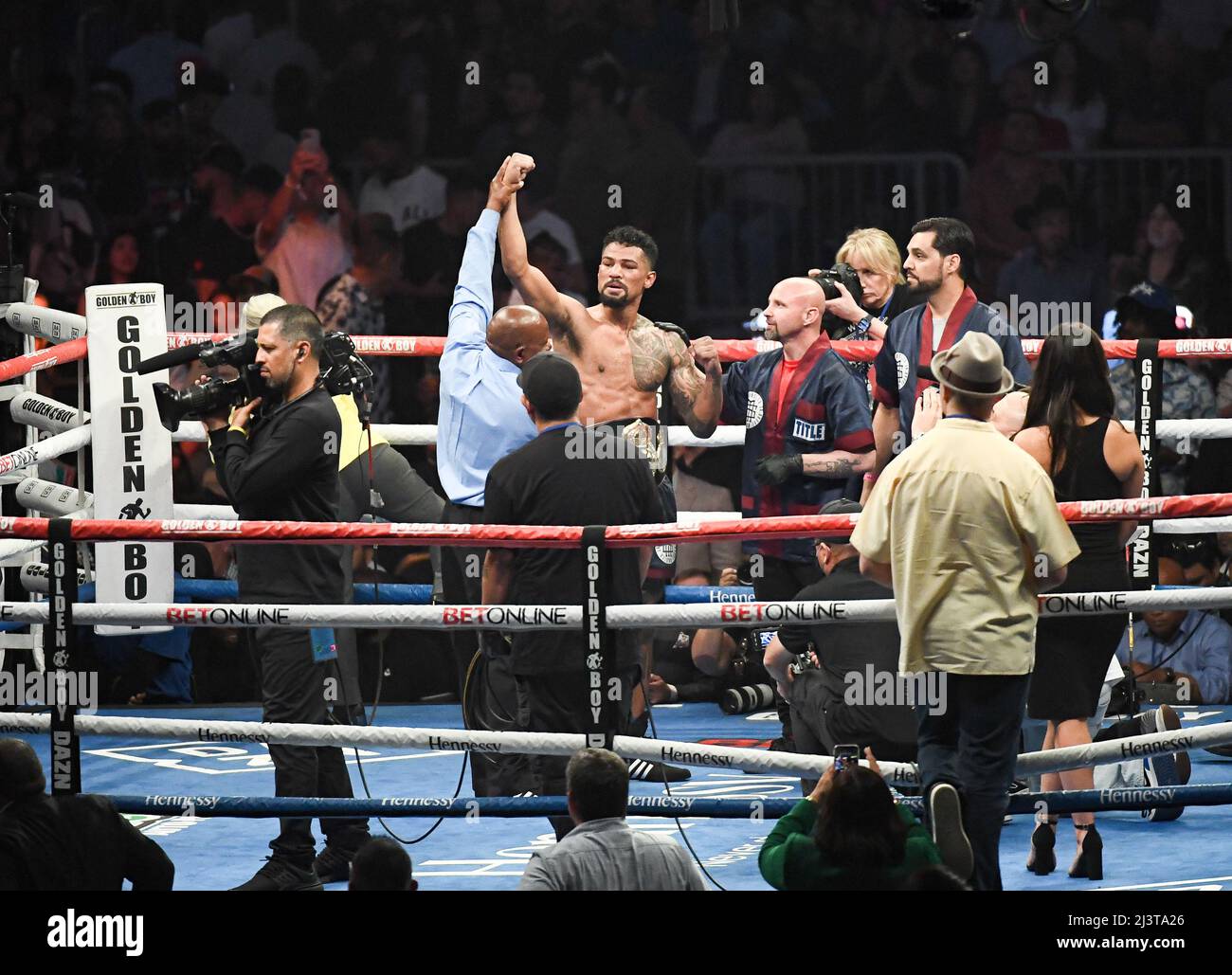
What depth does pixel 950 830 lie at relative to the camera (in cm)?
383

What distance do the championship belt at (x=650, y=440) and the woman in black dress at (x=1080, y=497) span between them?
1.69m

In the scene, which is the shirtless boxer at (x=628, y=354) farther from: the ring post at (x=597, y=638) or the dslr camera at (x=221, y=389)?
the ring post at (x=597, y=638)

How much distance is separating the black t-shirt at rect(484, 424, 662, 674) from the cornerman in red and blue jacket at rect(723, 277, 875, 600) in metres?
1.13

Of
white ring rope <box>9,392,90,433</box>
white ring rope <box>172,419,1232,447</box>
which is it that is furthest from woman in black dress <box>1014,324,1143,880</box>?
white ring rope <box>9,392,90,433</box>

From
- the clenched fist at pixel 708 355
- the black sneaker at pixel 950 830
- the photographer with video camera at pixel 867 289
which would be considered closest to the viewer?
the black sneaker at pixel 950 830

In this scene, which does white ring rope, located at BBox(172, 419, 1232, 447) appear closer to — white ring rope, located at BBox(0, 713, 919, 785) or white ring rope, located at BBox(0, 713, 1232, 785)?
white ring rope, located at BBox(0, 713, 1232, 785)

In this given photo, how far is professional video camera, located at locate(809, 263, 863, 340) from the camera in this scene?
242 inches

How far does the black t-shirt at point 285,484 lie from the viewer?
193 inches

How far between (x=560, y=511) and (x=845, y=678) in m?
0.92

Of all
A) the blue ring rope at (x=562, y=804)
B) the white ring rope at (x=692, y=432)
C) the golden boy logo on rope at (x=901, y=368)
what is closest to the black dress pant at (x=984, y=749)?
the blue ring rope at (x=562, y=804)

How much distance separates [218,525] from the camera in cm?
446

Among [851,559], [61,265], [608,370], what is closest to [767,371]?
[608,370]

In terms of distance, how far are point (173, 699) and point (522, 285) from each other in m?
2.28
